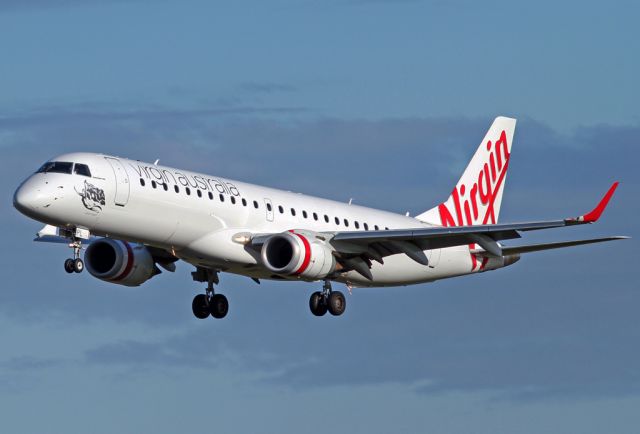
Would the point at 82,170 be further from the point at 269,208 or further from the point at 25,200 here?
the point at 269,208

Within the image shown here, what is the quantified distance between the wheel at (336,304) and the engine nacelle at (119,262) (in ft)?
21.5

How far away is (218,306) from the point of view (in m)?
65.6

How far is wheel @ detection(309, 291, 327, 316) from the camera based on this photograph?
62844 millimetres

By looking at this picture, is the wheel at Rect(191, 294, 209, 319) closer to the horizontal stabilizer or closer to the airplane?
the airplane

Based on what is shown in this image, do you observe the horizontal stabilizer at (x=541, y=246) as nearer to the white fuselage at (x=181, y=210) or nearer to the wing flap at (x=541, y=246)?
the wing flap at (x=541, y=246)

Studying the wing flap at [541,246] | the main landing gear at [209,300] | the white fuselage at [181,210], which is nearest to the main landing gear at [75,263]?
the white fuselage at [181,210]

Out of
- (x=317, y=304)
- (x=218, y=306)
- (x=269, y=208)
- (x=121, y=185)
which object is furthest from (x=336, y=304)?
(x=121, y=185)

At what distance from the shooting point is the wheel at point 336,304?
62625mm

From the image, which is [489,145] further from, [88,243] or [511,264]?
[88,243]

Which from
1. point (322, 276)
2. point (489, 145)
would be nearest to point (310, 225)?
point (322, 276)

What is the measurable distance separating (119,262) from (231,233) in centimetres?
534

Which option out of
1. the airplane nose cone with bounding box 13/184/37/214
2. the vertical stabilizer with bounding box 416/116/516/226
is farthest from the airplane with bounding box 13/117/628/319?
the vertical stabilizer with bounding box 416/116/516/226

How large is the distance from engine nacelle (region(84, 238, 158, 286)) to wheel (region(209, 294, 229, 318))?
10.4ft

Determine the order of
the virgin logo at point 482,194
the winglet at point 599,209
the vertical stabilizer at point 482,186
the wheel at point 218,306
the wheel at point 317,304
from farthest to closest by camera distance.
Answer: the virgin logo at point 482,194
the vertical stabilizer at point 482,186
the wheel at point 218,306
the wheel at point 317,304
the winglet at point 599,209
